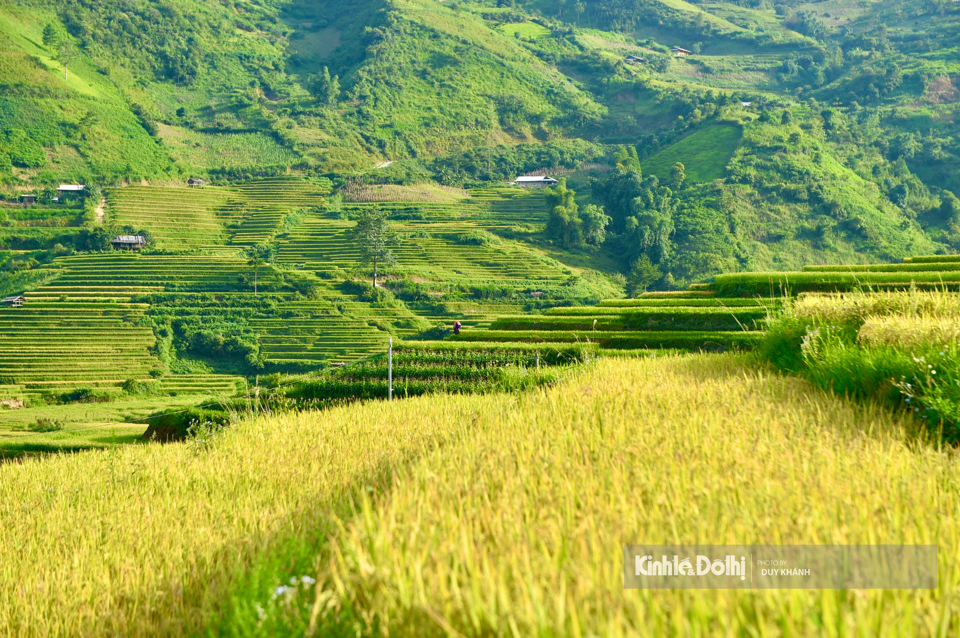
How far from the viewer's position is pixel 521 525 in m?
4.03

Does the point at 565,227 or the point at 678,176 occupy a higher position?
the point at 678,176

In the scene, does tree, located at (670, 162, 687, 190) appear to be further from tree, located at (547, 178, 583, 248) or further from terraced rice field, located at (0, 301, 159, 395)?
terraced rice field, located at (0, 301, 159, 395)

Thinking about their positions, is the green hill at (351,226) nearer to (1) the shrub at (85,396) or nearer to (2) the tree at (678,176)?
(2) the tree at (678,176)

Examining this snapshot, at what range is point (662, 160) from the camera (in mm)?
181125

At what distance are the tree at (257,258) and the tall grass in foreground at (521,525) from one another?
104 m

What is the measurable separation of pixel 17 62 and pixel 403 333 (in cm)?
16141

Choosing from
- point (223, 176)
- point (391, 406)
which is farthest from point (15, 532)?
point (223, 176)

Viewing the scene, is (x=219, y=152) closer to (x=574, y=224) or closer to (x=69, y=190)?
(x=69, y=190)

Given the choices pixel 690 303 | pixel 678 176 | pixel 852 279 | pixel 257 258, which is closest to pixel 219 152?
pixel 257 258

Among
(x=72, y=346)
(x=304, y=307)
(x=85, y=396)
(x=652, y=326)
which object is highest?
(x=652, y=326)

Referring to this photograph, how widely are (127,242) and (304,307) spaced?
142ft

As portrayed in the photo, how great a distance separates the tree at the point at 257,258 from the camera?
111 meters

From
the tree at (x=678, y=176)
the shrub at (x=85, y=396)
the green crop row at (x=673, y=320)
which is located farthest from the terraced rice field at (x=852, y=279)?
the tree at (x=678, y=176)

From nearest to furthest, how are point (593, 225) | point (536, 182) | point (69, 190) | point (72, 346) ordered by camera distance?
point (72, 346) < point (593, 225) < point (69, 190) < point (536, 182)
